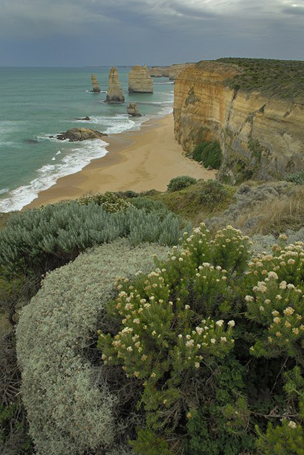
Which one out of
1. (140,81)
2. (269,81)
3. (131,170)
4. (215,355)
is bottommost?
(131,170)

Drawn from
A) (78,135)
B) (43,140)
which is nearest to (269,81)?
(78,135)

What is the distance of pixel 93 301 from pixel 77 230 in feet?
6.42

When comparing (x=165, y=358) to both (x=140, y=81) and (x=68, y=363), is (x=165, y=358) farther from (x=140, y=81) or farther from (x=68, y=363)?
(x=140, y=81)

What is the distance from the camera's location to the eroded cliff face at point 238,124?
61.8 ft

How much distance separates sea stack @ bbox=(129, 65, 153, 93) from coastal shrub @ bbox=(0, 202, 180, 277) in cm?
10454

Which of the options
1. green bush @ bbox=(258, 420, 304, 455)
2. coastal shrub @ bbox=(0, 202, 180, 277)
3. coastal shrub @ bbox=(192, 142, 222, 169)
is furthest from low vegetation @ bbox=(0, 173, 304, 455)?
coastal shrub @ bbox=(192, 142, 222, 169)

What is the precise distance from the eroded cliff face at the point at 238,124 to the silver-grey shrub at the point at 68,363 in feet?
53.4

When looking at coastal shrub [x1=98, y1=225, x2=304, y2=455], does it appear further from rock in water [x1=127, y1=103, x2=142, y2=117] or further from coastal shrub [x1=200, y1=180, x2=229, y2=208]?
rock in water [x1=127, y1=103, x2=142, y2=117]

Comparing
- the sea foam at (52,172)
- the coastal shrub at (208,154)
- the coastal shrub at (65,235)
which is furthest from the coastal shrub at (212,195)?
the coastal shrub at (208,154)

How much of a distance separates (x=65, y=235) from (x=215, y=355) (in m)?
3.23

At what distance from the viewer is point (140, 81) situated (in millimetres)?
101188

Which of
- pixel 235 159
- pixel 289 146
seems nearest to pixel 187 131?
pixel 235 159

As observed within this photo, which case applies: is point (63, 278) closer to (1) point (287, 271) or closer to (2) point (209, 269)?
(2) point (209, 269)

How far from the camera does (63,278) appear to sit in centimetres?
418
